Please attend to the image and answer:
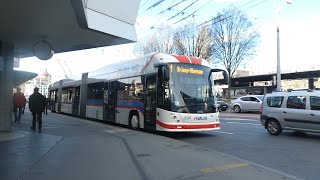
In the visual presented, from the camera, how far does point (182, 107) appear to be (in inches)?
571

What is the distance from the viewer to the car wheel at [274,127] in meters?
15.4

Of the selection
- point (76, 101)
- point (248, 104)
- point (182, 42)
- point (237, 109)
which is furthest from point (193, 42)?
point (76, 101)

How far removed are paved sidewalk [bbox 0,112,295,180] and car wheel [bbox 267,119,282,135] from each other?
4.92 metres

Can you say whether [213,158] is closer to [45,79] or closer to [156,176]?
[156,176]

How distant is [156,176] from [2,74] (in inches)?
408

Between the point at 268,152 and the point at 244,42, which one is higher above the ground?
the point at 244,42

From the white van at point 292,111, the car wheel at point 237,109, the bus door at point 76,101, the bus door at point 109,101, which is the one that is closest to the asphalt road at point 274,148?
the white van at point 292,111

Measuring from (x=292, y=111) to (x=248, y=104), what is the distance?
811 inches

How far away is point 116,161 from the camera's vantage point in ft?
30.6

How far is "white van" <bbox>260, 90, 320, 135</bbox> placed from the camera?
14094 millimetres

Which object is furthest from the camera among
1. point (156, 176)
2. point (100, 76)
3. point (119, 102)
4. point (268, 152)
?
point (100, 76)

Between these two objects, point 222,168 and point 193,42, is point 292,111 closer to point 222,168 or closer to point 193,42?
point 222,168

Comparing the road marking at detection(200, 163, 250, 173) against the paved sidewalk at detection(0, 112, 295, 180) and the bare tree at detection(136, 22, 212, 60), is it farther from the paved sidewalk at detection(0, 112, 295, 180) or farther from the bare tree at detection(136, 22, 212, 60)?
the bare tree at detection(136, 22, 212, 60)

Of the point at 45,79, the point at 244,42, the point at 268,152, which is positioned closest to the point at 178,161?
the point at 268,152
